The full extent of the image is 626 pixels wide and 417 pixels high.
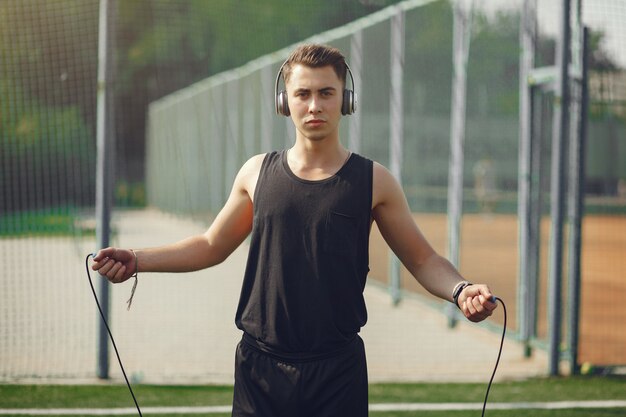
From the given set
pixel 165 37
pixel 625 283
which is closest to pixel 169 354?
pixel 165 37

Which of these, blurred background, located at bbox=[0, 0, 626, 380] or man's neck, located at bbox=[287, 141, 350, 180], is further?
blurred background, located at bbox=[0, 0, 626, 380]

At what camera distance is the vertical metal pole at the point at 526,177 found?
8289mm

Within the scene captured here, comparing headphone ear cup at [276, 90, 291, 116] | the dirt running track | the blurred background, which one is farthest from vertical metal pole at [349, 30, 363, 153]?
headphone ear cup at [276, 90, 291, 116]

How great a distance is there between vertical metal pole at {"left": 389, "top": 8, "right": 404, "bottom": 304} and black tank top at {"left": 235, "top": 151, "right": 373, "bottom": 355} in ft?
25.2

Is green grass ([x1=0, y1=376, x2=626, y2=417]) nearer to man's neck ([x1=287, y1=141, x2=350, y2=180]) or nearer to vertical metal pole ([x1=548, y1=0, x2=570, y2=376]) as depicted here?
vertical metal pole ([x1=548, y1=0, x2=570, y2=376])

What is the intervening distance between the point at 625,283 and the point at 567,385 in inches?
351

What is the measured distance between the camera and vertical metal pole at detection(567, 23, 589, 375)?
24.2 ft

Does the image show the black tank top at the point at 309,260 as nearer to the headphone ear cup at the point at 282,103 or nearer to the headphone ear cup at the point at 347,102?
the headphone ear cup at the point at 347,102

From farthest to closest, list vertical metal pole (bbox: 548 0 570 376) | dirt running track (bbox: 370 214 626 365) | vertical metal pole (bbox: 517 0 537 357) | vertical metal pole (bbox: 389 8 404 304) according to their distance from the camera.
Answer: vertical metal pole (bbox: 389 8 404 304) < dirt running track (bbox: 370 214 626 365) < vertical metal pole (bbox: 517 0 537 357) < vertical metal pole (bbox: 548 0 570 376)

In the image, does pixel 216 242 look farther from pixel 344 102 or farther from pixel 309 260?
pixel 344 102

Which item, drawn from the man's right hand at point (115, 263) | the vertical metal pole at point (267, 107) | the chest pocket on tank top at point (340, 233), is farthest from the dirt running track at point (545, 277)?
the man's right hand at point (115, 263)

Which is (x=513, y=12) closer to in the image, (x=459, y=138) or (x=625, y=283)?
(x=459, y=138)

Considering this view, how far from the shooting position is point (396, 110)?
11039 mm

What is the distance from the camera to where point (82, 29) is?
8.45 metres
